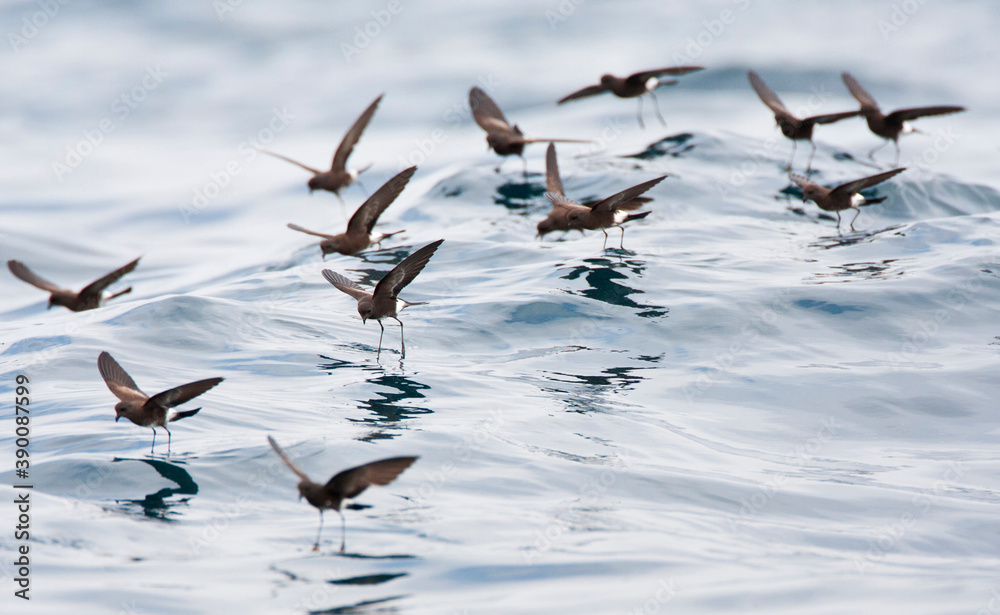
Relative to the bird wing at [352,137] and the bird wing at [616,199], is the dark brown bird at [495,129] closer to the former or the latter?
the bird wing at [352,137]

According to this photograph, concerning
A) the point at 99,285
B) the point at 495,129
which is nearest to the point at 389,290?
the point at 99,285

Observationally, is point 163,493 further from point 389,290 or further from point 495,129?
point 495,129

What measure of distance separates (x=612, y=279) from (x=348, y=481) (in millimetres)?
A: 6544

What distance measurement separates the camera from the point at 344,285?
30.7 feet

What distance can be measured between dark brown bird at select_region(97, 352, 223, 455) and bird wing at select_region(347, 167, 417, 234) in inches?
105

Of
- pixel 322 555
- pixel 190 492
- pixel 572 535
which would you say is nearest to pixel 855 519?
pixel 572 535

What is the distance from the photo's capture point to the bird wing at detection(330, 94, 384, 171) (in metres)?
12.6

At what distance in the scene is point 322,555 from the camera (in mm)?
5285

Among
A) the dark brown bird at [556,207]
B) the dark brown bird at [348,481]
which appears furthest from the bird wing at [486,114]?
the dark brown bird at [348,481]

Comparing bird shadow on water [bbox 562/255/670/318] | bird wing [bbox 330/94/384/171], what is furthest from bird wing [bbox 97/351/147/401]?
bird wing [bbox 330/94/384/171]

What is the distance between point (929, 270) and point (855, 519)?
5940 mm

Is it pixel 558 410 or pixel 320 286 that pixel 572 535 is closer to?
pixel 558 410

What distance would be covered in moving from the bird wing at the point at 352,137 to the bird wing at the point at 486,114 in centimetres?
286

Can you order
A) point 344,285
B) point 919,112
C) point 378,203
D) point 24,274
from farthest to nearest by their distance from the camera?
point 919,112
point 24,274
point 378,203
point 344,285
